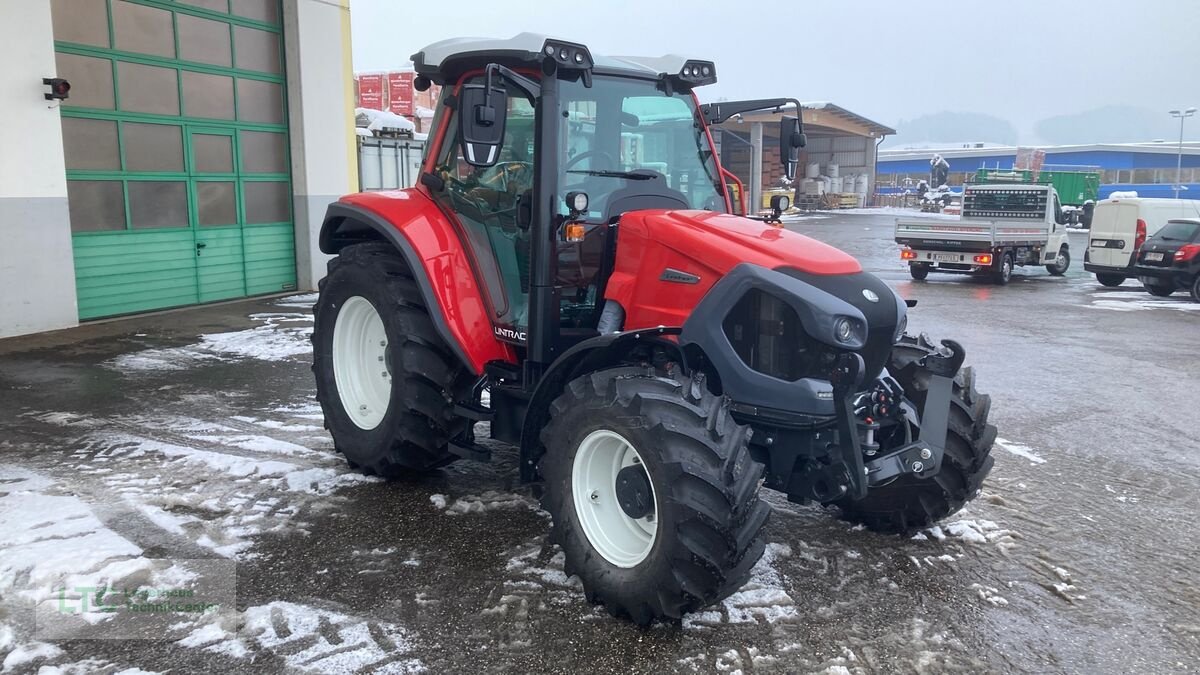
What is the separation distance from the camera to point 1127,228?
1638 cm

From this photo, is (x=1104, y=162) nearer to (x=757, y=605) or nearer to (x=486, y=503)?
(x=486, y=503)

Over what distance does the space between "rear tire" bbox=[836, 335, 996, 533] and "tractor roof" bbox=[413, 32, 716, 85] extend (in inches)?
70.8

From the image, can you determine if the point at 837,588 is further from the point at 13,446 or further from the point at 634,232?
the point at 13,446

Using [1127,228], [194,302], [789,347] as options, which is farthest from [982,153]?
[789,347]

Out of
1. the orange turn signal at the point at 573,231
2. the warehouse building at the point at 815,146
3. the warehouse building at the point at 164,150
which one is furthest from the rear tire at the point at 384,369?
the warehouse building at the point at 815,146

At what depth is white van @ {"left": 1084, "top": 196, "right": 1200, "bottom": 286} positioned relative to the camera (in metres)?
16.3

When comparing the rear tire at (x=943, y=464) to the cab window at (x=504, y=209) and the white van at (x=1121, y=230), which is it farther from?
the white van at (x=1121, y=230)

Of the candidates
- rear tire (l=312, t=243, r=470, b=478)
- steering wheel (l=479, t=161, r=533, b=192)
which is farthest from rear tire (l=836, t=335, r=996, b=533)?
rear tire (l=312, t=243, r=470, b=478)

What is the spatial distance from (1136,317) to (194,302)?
12942 millimetres

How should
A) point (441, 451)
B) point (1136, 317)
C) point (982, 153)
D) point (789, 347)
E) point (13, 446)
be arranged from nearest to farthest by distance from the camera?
point (789, 347)
point (441, 451)
point (13, 446)
point (1136, 317)
point (982, 153)

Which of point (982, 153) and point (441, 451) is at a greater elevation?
point (982, 153)

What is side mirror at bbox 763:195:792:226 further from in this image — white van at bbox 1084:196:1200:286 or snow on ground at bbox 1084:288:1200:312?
white van at bbox 1084:196:1200:286

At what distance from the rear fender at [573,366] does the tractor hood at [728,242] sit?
1.19ft

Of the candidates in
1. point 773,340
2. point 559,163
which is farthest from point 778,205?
point 773,340
